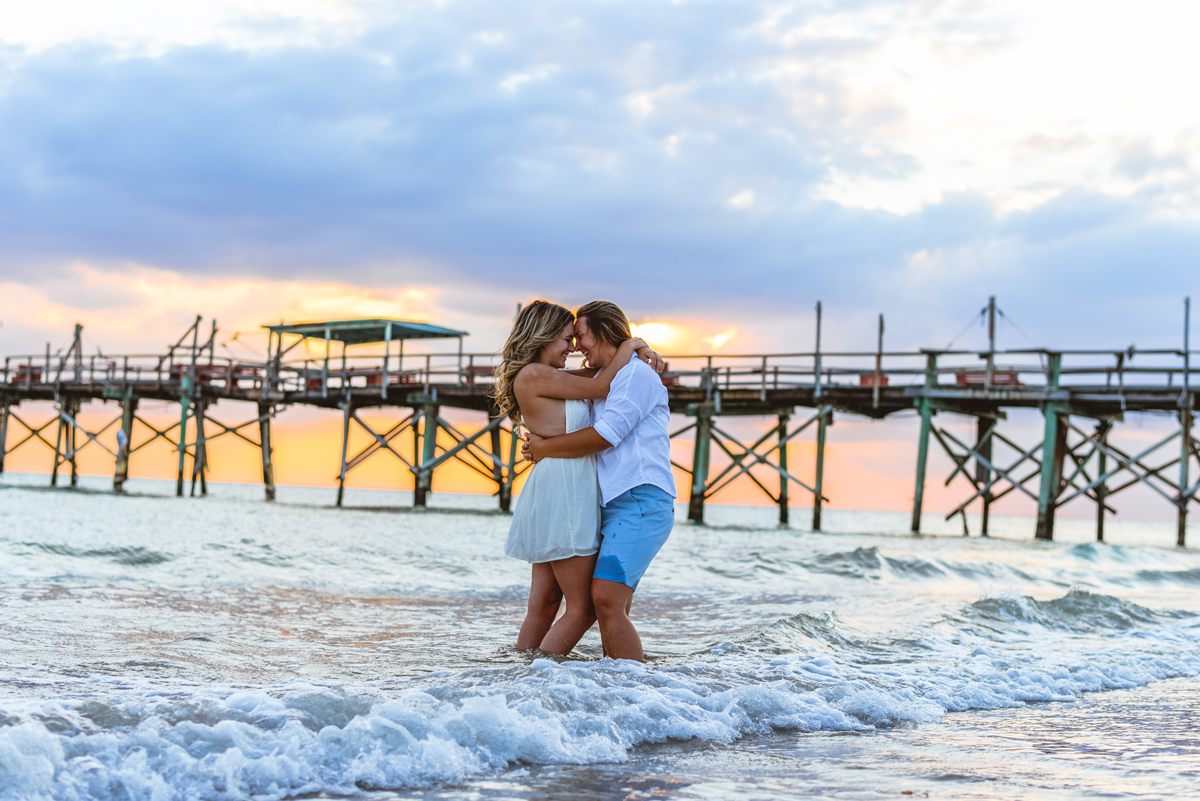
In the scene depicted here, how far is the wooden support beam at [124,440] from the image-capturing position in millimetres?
29625

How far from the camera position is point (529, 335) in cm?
371

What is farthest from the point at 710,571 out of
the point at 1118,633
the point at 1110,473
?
the point at 1110,473

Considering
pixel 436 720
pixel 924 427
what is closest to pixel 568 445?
pixel 436 720

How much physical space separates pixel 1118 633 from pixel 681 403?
16.9 meters

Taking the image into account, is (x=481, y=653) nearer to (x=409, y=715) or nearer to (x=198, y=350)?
(x=409, y=715)

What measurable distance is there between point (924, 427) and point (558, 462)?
1814cm

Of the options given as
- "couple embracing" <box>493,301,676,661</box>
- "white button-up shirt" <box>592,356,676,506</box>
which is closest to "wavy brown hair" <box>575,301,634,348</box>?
"couple embracing" <box>493,301,676,661</box>

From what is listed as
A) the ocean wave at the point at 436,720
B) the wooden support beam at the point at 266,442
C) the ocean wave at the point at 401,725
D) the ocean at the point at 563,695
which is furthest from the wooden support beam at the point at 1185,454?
the wooden support beam at the point at 266,442

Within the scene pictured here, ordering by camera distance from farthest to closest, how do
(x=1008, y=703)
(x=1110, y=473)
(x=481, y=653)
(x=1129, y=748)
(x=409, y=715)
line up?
1. (x=1110, y=473)
2. (x=481, y=653)
3. (x=1008, y=703)
4. (x=1129, y=748)
5. (x=409, y=715)

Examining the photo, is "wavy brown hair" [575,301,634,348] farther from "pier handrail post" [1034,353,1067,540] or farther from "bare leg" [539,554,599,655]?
"pier handrail post" [1034,353,1067,540]

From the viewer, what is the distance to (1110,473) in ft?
64.7

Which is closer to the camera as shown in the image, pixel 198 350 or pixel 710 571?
pixel 710 571

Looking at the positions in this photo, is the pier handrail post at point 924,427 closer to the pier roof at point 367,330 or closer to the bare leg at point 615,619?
the pier roof at point 367,330

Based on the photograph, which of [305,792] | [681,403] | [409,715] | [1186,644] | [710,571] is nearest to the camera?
[305,792]
